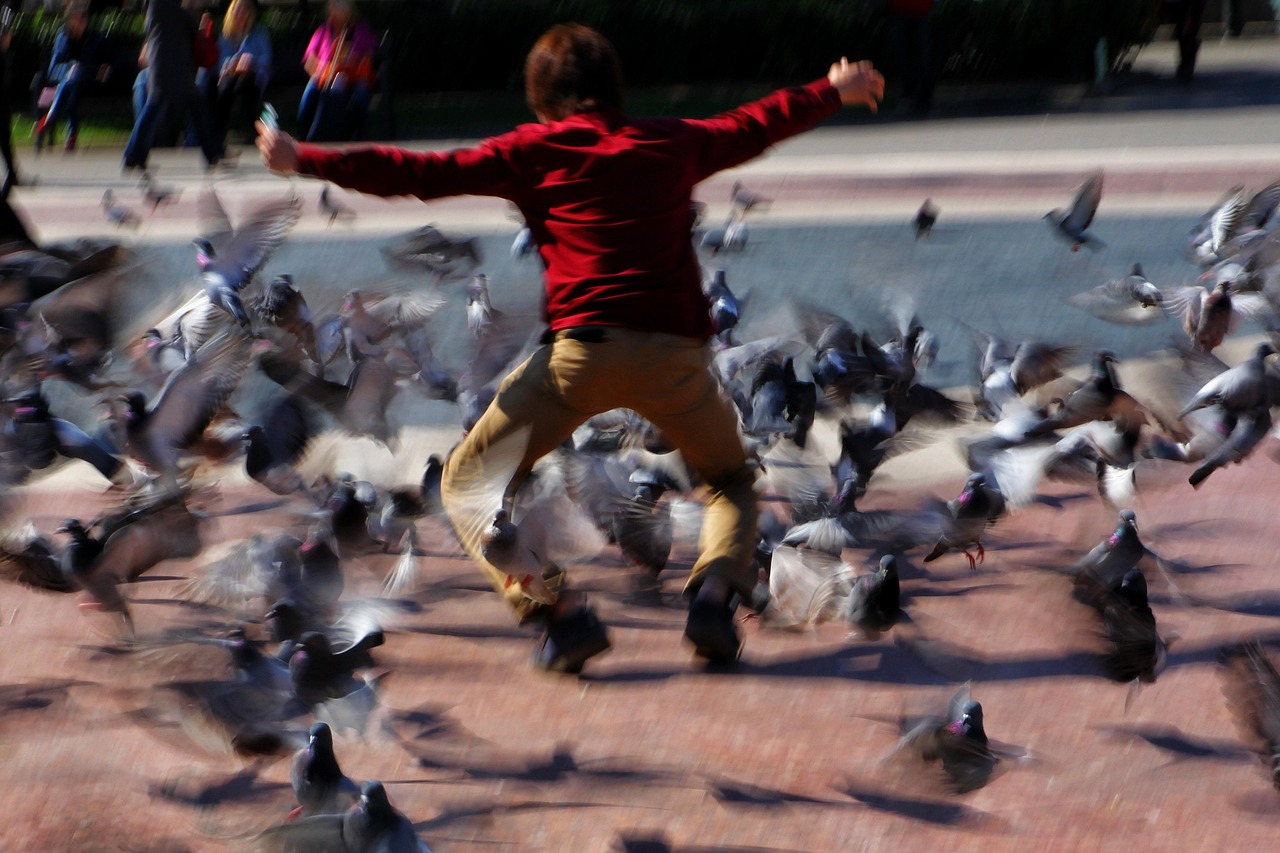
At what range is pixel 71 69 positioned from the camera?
1727 cm

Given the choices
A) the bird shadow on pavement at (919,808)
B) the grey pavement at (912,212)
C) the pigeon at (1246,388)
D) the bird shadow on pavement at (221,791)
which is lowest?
the grey pavement at (912,212)

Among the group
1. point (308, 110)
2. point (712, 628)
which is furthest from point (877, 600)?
point (308, 110)

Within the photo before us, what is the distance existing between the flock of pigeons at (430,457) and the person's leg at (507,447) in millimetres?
55

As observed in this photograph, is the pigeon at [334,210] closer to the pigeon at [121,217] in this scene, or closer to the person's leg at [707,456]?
the pigeon at [121,217]

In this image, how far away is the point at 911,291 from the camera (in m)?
8.62

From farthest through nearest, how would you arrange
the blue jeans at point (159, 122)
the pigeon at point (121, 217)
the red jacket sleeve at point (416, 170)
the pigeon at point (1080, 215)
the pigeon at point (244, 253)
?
the blue jeans at point (159, 122)
the pigeon at point (121, 217)
the pigeon at point (1080, 215)
the pigeon at point (244, 253)
the red jacket sleeve at point (416, 170)

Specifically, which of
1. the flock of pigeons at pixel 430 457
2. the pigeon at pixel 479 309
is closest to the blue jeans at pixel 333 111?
the flock of pigeons at pixel 430 457

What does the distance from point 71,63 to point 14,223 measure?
1088 centimetres

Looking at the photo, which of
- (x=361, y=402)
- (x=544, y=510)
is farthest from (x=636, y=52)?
(x=544, y=510)

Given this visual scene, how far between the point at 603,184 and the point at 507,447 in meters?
0.78

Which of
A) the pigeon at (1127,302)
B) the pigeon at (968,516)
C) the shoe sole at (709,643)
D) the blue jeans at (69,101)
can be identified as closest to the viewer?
the shoe sole at (709,643)

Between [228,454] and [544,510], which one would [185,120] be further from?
[544,510]

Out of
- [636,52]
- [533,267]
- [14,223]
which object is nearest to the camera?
[14,223]

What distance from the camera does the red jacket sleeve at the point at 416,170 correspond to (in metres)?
3.48
